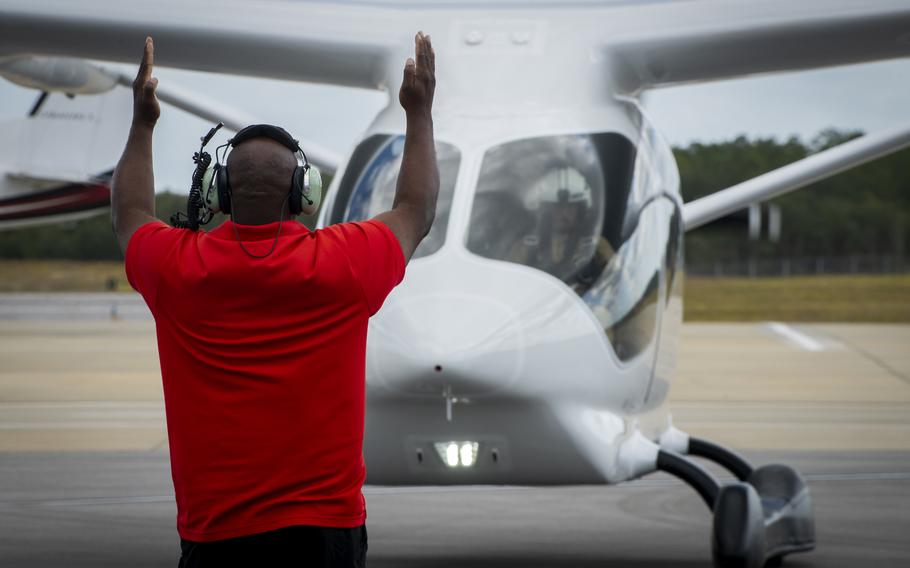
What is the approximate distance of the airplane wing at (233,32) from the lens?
23.9 feet

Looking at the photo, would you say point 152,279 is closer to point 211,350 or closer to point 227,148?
point 211,350

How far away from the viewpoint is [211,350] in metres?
2.77

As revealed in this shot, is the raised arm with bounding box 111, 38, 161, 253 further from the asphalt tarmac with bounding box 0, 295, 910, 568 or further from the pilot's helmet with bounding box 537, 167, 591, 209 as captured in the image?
the asphalt tarmac with bounding box 0, 295, 910, 568

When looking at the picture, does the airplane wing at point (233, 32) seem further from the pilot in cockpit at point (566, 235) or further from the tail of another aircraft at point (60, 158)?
the tail of another aircraft at point (60, 158)

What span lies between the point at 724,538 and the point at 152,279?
390 cm

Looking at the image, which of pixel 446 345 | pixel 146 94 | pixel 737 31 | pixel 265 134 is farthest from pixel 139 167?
pixel 737 31

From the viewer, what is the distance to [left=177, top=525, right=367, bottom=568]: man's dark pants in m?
2.71

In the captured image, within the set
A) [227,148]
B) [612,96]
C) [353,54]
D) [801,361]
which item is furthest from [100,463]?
[801,361]

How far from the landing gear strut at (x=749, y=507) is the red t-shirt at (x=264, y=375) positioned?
3.62 metres

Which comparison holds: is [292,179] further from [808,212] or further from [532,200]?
[808,212]

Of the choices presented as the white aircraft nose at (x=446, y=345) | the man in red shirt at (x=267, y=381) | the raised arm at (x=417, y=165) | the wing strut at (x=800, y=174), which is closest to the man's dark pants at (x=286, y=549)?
the man in red shirt at (x=267, y=381)

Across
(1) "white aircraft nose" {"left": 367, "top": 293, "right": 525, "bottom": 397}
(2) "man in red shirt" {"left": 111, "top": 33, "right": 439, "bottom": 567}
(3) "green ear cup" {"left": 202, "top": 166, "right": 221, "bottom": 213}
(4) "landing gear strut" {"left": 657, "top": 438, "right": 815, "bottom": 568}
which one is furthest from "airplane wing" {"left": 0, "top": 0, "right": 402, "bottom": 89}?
(2) "man in red shirt" {"left": 111, "top": 33, "right": 439, "bottom": 567}

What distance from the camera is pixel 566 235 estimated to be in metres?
6.26

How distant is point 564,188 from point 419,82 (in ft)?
11.1
